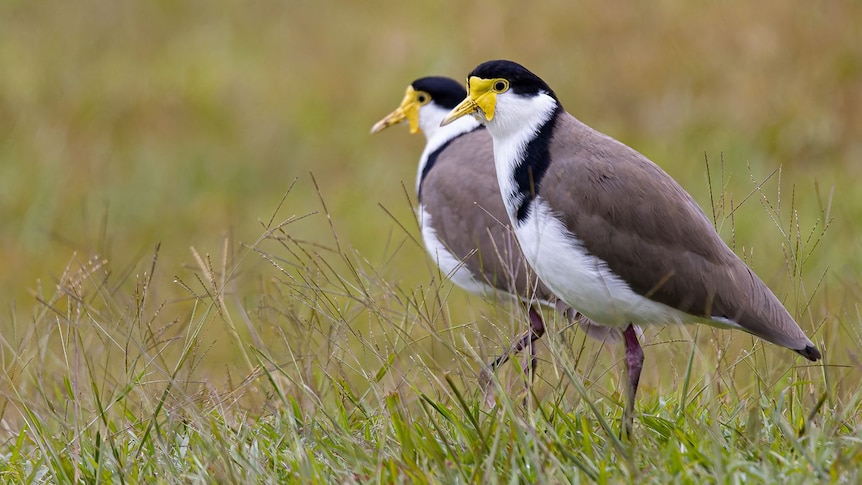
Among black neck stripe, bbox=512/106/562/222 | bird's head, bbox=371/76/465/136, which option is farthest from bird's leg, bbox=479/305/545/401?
bird's head, bbox=371/76/465/136

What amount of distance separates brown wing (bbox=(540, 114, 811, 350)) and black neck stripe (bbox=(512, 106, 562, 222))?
0.04 m

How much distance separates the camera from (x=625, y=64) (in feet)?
35.1

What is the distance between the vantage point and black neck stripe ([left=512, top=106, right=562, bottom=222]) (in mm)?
3805

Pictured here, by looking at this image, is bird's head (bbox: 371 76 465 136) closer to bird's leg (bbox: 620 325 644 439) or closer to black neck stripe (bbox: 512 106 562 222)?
black neck stripe (bbox: 512 106 562 222)

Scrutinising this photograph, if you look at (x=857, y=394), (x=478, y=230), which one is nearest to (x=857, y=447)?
(x=857, y=394)

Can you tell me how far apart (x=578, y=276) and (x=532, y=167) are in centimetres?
39

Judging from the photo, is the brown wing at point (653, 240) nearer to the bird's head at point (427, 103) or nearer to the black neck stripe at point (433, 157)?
the black neck stripe at point (433, 157)

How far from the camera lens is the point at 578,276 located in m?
3.72

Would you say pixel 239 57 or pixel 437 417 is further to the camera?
pixel 239 57

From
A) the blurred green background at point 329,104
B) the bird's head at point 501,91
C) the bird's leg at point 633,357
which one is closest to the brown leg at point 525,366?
the bird's leg at point 633,357

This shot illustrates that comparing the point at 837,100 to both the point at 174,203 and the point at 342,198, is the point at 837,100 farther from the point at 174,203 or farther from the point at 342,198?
the point at 174,203

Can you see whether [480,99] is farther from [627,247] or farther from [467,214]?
[467,214]

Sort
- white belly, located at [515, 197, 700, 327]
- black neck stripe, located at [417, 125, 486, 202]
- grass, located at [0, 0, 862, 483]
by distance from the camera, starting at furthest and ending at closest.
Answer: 1. grass, located at [0, 0, 862, 483]
2. black neck stripe, located at [417, 125, 486, 202]
3. white belly, located at [515, 197, 700, 327]

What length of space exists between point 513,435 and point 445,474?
20 cm
